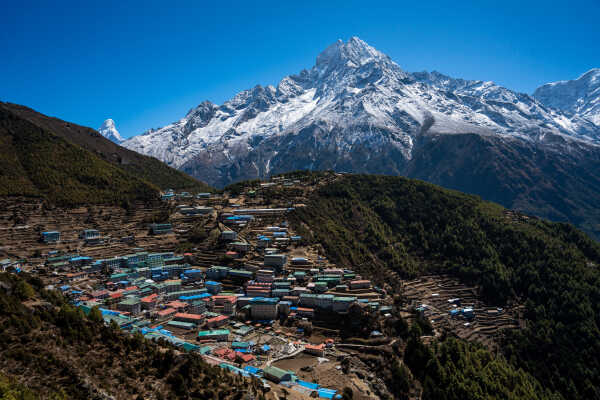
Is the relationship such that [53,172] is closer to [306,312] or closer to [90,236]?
[90,236]

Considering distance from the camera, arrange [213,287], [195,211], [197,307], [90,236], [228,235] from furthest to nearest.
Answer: [195,211] < [90,236] < [228,235] < [213,287] < [197,307]

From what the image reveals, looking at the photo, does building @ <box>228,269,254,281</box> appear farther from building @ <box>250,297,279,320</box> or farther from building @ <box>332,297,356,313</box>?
building @ <box>332,297,356,313</box>

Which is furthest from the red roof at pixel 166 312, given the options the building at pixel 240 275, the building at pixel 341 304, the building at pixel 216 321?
the building at pixel 341 304

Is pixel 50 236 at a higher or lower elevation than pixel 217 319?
higher

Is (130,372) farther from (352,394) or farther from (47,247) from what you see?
(47,247)

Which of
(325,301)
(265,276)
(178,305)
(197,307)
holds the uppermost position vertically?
(265,276)

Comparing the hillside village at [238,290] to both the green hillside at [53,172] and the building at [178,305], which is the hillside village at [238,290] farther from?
the green hillside at [53,172]

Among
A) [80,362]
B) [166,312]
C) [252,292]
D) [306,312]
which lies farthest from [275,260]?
[80,362]

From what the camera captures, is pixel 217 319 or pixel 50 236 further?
pixel 50 236
